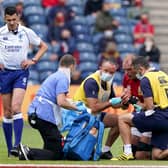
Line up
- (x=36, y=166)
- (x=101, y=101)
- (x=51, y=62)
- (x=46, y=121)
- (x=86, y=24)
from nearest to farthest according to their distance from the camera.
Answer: (x=36, y=166)
(x=46, y=121)
(x=101, y=101)
(x=51, y=62)
(x=86, y=24)

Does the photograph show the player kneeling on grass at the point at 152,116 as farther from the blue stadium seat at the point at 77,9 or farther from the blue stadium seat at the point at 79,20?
the blue stadium seat at the point at 77,9

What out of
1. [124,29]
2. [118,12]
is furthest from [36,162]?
[118,12]

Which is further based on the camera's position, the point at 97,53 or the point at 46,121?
the point at 97,53

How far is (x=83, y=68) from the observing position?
25031mm

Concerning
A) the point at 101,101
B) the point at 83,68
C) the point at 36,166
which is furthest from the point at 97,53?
the point at 36,166

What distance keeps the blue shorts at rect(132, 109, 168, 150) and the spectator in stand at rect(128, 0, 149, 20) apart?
1402 centimetres

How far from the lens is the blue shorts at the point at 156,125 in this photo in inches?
527

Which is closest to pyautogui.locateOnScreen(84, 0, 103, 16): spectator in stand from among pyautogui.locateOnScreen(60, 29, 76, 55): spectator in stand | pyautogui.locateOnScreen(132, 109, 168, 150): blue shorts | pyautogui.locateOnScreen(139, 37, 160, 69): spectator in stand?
pyautogui.locateOnScreen(60, 29, 76, 55): spectator in stand

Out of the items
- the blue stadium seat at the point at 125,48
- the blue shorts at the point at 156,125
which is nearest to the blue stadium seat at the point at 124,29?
the blue stadium seat at the point at 125,48

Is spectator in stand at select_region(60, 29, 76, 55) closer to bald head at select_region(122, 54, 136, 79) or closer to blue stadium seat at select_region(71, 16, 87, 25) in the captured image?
blue stadium seat at select_region(71, 16, 87, 25)

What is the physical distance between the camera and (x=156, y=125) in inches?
528

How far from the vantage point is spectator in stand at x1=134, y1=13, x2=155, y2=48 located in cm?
2639

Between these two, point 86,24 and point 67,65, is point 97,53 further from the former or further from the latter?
point 67,65

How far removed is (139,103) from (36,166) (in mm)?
2838
